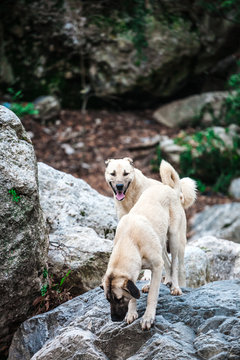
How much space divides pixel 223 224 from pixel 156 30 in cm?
701

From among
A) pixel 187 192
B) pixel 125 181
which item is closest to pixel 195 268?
pixel 187 192

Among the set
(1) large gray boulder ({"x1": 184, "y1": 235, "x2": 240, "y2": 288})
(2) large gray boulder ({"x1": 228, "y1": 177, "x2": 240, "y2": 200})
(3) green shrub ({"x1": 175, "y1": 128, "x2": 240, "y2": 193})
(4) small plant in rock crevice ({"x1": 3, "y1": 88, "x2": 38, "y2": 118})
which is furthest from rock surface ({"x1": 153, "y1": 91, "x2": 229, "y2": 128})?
(1) large gray boulder ({"x1": 184, "y1": 235, "x2": 240, "y2": 288})

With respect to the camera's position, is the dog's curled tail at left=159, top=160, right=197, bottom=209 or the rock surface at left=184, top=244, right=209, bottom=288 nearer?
the dog's curled tail at left=159, top=160, right=197, bottom=209

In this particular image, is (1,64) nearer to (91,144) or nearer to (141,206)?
(91,144)

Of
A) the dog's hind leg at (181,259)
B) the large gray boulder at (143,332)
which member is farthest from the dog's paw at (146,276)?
the large gray boulder at (143,332)

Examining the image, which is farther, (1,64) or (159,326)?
(1,64)

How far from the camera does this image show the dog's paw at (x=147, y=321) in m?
4.20

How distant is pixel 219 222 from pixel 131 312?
7782 millimetres

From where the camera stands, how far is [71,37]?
14969 millimetres

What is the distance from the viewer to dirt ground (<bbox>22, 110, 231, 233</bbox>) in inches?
520

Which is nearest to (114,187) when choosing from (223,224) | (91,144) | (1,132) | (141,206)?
(141,206)

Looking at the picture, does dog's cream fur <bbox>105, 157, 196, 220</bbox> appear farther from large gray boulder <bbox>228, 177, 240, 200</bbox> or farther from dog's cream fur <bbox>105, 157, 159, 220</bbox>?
large gray boulder <bbox>228, 177, 240, 200</bbox>

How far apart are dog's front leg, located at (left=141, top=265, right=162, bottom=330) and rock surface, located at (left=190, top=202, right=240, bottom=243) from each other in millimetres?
7343

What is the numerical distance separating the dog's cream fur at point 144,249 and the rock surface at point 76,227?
1.08 meters
